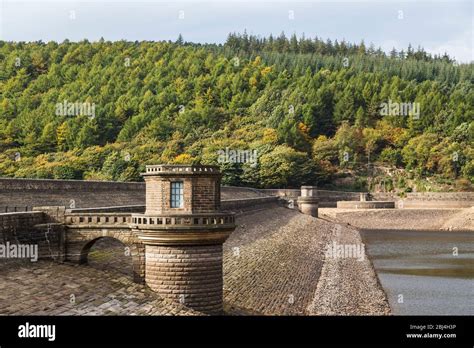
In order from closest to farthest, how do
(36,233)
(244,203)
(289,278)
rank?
(36,233) → (289,278) → (244,203)

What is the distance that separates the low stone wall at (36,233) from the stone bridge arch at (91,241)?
36 centimetres

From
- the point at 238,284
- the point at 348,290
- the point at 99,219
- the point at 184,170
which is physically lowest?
the point at 348,290

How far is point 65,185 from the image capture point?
49125 mm

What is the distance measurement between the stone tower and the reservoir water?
13.7 meters

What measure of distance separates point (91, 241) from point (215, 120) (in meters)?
115

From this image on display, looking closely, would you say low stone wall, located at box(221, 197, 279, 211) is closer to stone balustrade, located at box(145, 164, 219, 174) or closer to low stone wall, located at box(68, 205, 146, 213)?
low stone wall, located at box(68, 205, 146, 213)

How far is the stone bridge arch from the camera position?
26.2 meters

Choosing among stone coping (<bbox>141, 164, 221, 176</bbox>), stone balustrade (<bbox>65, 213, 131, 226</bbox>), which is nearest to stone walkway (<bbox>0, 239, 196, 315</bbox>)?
stone balustrade (<bbox>65, 213, 131, 226</bbox>)

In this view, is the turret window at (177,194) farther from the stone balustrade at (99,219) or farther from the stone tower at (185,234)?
the stone balustrade at (99,219)

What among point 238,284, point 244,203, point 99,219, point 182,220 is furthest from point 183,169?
point 244,203

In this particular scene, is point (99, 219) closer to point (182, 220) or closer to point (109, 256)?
point (109, 256)

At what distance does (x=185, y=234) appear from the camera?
24.8 meters
